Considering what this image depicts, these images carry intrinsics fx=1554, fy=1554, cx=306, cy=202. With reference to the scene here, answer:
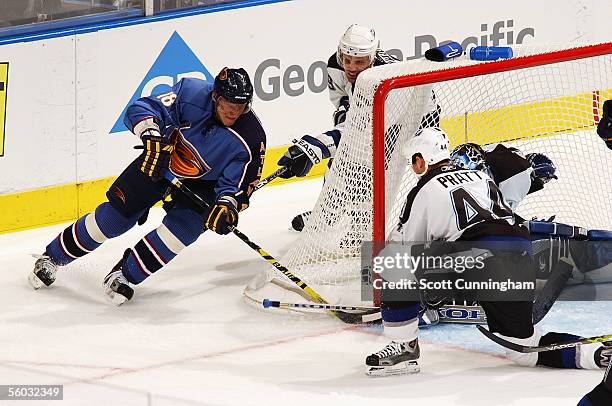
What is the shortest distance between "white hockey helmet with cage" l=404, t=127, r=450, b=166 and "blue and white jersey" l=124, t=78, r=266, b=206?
0.82 m

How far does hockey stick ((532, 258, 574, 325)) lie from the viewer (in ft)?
17.0

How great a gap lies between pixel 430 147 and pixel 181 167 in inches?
43.2

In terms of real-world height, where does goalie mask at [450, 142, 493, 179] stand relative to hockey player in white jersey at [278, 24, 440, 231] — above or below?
below

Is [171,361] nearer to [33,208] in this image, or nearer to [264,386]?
[264,386]

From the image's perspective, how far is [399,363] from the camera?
15.3ft

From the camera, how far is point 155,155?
17.3 feet

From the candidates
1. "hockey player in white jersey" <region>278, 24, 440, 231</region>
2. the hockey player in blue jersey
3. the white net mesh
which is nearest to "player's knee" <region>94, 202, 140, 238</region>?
the hockey player in blue jersey

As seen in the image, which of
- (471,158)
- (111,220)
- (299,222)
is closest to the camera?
(471,158)

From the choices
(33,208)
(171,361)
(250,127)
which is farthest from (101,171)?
(171,361)

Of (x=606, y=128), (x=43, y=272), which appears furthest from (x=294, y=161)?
(x=606, y=128)

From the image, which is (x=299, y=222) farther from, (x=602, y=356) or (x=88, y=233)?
(x=602, y=356)

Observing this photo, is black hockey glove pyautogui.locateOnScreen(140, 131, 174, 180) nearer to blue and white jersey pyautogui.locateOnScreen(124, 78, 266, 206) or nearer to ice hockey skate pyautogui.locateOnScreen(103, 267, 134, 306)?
blue and white jersey pyautogui.locateOnScreen(124, 78, 266, 206)

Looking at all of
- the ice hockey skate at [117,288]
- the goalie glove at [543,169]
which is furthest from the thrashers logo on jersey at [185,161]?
the goalie glove at [543,169]

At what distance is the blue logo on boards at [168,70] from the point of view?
6.51 m
